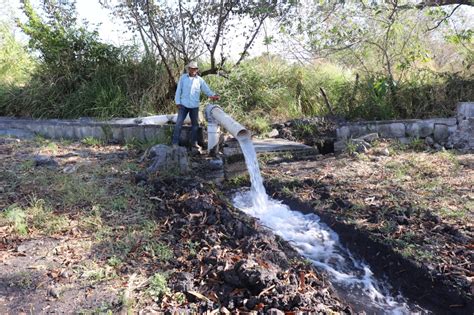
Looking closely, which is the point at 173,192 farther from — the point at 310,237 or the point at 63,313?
the point at 63,313

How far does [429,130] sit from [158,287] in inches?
250

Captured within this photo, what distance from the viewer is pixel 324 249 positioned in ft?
13.6

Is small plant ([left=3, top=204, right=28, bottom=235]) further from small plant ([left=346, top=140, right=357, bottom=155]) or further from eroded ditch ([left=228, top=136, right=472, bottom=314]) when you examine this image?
small plant ([left=346, top=140, right=357, bottom=155])

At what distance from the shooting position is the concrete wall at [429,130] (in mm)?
7121

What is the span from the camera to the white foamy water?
11.0 feet

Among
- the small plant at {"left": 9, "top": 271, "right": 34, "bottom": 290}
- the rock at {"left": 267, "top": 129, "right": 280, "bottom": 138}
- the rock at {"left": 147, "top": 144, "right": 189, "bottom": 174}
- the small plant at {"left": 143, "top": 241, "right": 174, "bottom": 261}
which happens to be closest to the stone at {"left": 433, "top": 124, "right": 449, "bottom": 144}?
the rock at {"left": 267, "top": 129, "right": 280, "bottom": 138}

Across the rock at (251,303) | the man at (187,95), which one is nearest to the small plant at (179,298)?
the rock at (251,303)

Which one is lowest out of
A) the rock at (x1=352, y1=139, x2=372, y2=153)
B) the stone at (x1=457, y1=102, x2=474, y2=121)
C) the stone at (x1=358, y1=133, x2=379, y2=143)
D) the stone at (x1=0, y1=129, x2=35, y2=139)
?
the rock at (x1=352, y1=139, x2=372, y2=153)

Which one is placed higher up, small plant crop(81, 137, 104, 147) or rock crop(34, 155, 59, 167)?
small plant crop(81, 137, 104, 147)

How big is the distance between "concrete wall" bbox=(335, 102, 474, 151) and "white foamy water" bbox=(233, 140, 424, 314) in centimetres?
264

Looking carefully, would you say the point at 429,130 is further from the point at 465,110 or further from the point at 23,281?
the point at 23,281

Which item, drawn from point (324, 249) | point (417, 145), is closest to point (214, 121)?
point (324, 249)

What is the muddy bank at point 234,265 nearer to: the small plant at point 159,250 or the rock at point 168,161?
the small plant at point 159,250

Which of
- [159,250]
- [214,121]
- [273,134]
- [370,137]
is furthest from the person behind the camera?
[273,134]
